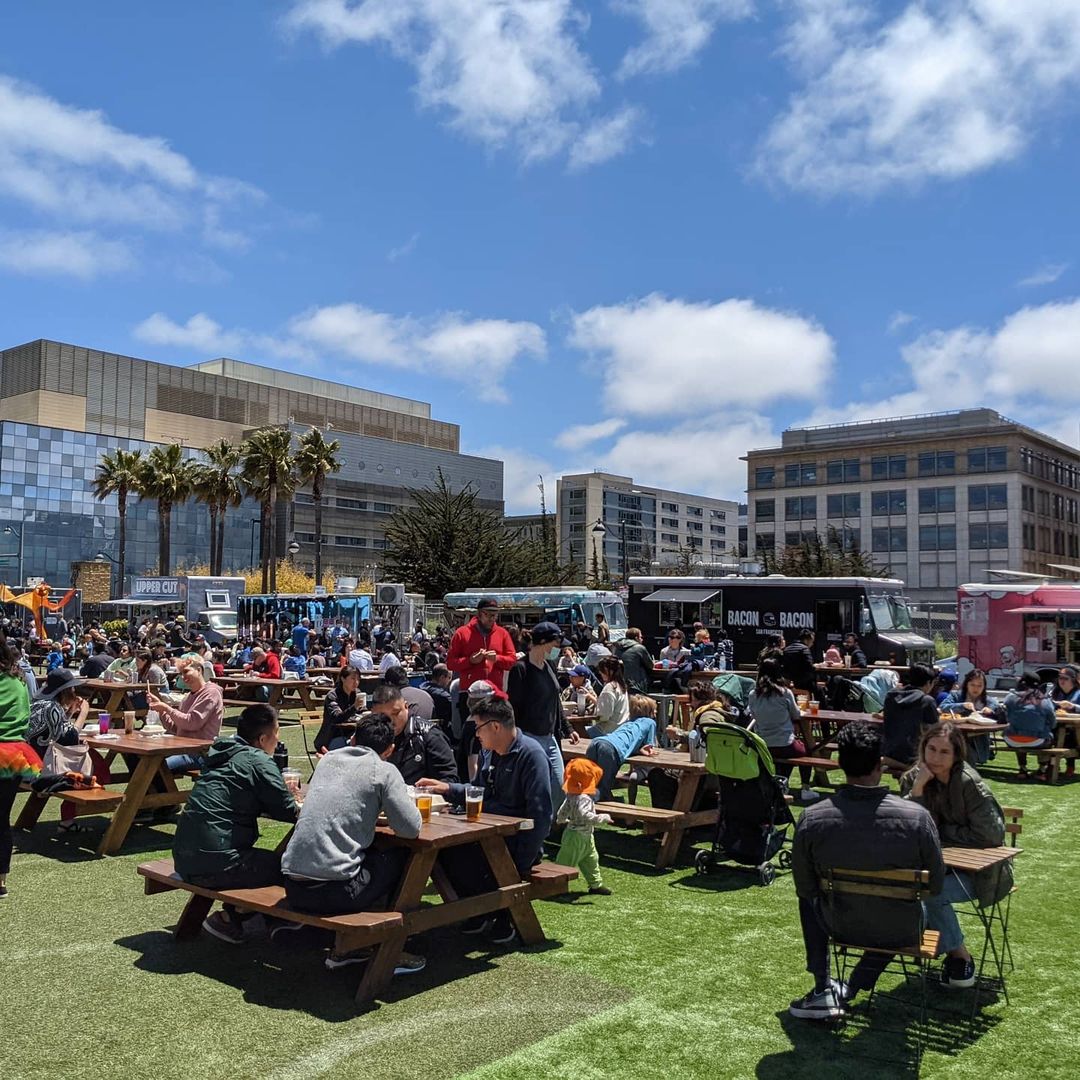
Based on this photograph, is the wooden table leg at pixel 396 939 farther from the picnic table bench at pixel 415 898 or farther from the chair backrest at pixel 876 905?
the chair backrest at pixel 876 905

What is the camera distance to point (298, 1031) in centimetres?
459

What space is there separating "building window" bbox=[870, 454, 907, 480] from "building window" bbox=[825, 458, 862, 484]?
126 centimetres

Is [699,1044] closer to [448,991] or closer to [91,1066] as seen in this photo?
[448,991]

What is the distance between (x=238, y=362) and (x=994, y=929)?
116778mm

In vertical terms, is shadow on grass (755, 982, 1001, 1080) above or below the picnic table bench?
below

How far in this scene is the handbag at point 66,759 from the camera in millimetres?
8430

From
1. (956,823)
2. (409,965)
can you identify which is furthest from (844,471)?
(409,965)

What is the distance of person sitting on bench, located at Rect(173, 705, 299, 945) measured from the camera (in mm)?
5488

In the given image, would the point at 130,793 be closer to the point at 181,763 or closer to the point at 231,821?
the point at 181,763

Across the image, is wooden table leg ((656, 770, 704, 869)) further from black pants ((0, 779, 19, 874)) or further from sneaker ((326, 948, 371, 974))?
black pants ((0, 779, 19, 874))

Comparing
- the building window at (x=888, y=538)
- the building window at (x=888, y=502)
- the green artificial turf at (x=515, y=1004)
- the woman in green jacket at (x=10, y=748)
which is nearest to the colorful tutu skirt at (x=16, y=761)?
the woman in green jacket at (x=10, y=748)

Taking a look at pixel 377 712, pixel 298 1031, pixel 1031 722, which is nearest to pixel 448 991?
pixel 298 1031

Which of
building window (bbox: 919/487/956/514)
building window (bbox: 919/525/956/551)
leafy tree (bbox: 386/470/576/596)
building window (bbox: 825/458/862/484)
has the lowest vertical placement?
leafy tree (bbox: 386/470/576/596)

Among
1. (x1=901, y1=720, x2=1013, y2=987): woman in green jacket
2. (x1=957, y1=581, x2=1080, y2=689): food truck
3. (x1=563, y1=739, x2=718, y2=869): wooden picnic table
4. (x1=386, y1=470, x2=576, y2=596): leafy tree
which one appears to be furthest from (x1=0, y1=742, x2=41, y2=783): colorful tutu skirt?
(x1=386, y1=470, x2=576, y2=596): leafy tree
